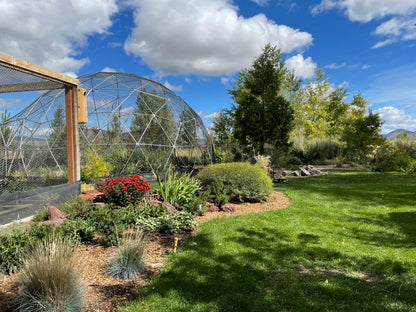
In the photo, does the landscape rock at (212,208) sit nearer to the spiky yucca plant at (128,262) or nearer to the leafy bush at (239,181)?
Answer: the leafy bush at (239,181)

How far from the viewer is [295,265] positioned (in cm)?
382

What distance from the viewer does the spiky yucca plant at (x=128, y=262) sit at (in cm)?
347

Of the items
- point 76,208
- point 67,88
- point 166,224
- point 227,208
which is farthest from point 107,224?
point 67,88

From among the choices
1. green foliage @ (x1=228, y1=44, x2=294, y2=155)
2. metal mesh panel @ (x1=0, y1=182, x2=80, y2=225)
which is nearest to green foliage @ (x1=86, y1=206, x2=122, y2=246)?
metal mesh panel @ (x1=0, y1=182, x2=80, y2=225)

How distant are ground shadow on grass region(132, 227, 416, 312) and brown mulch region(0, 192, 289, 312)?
24 cm

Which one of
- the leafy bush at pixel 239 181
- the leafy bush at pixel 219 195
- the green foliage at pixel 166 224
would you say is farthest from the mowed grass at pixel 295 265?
the leafy bush at pixel 239 181

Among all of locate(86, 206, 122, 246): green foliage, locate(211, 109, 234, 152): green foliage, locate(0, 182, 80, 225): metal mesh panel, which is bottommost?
locate(86, 206, 122, 246): green foliage

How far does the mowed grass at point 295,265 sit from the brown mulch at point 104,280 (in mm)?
214

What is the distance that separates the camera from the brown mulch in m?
2.90

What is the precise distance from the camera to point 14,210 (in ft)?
17.3

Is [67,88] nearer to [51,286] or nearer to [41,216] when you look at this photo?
[41,216]

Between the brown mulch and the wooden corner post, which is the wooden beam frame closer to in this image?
the wooden corner post

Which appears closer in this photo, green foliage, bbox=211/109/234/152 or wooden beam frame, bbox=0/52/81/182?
wooden beam frame, bbox=0/52/81/182

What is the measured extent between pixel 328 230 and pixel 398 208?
11.0 feet
